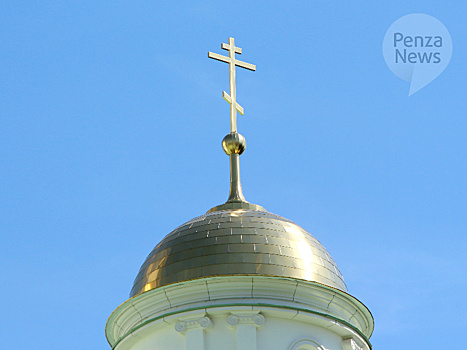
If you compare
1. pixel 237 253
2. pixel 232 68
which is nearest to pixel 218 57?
pixel 232 68

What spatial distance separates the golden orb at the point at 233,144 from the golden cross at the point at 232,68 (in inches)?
14.3

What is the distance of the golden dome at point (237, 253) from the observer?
23.0 metres

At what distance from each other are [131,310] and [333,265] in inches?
174

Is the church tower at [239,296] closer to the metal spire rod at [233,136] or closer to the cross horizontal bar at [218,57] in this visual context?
the metal spire rod at [233,136]

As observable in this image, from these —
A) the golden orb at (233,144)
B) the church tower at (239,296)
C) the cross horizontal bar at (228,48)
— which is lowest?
the church tower at (239,296)

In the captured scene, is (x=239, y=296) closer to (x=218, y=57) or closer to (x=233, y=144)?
(x=233, y=144)

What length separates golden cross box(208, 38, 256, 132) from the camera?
1089 inches

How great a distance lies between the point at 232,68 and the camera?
28172 mm

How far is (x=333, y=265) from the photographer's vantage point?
24.4 meters

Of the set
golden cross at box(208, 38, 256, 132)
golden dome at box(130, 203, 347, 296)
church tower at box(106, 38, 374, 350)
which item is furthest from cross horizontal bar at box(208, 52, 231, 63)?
church tower at box(106, 38, 374, 350)

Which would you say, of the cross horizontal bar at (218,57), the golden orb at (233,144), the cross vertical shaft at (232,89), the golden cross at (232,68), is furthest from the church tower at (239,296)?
the cross horizontal bar at (218,57)

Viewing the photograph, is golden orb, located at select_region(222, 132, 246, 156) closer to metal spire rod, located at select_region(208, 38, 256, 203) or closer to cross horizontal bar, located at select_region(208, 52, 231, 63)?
metal spire rod, located at select_region(208, 38, 256, 203)

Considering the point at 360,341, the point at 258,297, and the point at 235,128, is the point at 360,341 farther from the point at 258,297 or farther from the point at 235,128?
the point at 235,128

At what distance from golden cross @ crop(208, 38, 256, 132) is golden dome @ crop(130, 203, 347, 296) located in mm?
3602
